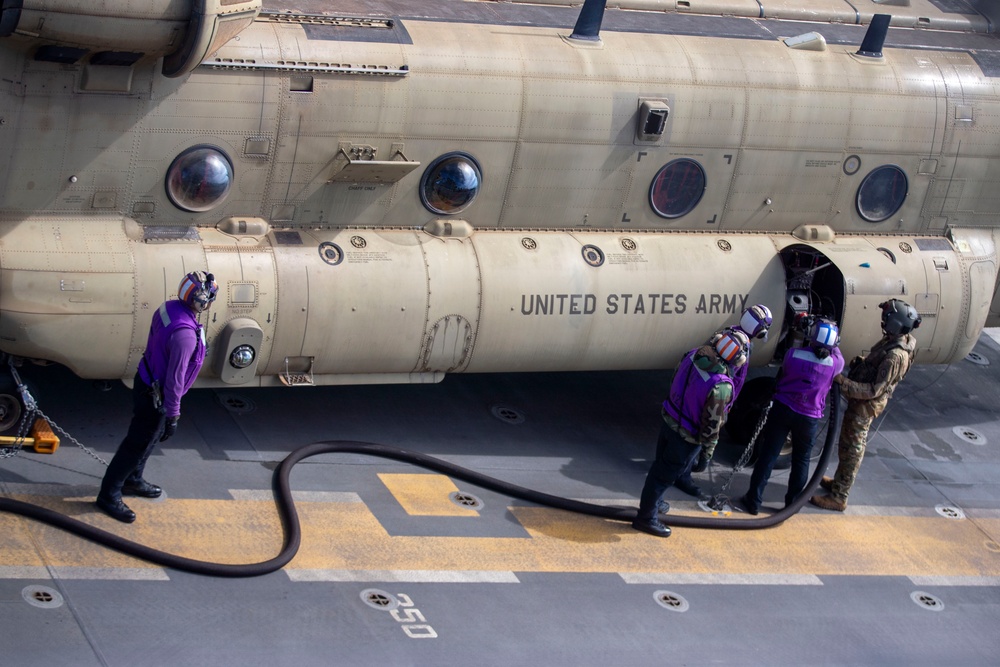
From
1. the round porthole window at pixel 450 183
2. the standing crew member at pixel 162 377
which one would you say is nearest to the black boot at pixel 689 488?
the round porthole window at pixel 450 183

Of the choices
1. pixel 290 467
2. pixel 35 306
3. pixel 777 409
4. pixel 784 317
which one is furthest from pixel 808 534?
pixel 35 306

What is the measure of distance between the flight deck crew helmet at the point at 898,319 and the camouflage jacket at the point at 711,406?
5.55ft

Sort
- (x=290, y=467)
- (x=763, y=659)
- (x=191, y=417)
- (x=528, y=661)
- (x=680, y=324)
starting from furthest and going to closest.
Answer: (x=680, y=324) → (x=191, y=417) → (x=290, y=467) → (x=763, y=659) → (x=528, y=661)

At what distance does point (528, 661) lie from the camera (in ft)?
24.5

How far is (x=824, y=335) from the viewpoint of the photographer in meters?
9.30

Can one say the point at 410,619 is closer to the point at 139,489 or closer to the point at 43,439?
the point at 139,489

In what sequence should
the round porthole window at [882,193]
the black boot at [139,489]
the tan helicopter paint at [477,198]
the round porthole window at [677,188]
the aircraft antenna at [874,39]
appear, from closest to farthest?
the black boot at [139,489] < the tan helicopter paint at [477,198] < the round porthole window at [677,188] < the aircraft antenna at [874,39] < the round porthole window at [882,193]

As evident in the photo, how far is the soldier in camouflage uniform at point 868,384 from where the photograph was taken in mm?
9734

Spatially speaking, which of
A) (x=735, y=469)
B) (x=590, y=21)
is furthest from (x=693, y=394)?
(x=590, y=21)

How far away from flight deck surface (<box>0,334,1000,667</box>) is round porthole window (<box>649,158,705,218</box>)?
1.82 meters

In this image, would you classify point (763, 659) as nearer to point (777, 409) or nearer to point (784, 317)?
point (777, 409)

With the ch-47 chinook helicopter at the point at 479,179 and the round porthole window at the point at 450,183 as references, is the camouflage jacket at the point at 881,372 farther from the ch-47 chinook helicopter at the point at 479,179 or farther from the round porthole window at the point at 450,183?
the round porthole window at the point at 450,183

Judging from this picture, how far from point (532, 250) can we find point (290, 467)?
8.29 ft

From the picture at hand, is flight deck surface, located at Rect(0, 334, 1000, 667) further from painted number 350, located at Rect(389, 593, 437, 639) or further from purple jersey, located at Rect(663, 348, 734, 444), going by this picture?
purple jersey, located at Rect(663, 348, 734, 444)
